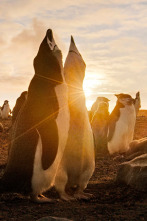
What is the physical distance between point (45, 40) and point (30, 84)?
714mm

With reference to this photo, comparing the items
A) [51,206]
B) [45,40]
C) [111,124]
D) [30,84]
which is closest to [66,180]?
[51,206]

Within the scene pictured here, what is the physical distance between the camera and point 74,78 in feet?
17.0

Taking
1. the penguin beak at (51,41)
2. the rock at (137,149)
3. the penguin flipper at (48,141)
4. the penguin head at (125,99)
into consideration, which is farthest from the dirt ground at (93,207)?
the penguin head at (125,99)

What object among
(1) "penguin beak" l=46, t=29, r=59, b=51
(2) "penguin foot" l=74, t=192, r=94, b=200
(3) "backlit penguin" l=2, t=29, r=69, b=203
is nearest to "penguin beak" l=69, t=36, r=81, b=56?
(1) "penguin beak" l=46, t=29, r=59, b=51

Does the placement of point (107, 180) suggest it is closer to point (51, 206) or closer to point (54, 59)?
point (51, 206)

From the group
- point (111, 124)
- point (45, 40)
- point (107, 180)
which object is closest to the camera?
point (45, 40)

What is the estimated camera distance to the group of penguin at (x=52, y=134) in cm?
420

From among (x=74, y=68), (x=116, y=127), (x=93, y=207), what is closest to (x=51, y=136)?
(x=93, y=207)

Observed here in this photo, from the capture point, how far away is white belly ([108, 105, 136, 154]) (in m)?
10.8

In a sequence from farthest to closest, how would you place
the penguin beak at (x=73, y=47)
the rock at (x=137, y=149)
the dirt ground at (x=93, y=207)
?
the rock at (x=137, y=149)
the penguin beak at (x=73, y=47)
the dirt ground at (x=93, y=207)

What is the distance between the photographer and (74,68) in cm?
520

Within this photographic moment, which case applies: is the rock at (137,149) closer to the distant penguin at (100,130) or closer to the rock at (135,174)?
the distant penguin at (100,130)

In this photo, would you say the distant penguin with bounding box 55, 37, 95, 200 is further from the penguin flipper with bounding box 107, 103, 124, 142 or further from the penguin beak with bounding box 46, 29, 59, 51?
the penguin flipper with bounding box 107, 103, 124, 142

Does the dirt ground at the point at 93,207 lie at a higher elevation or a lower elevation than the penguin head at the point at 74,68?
lower
